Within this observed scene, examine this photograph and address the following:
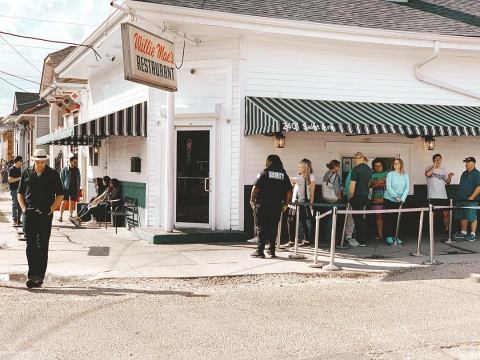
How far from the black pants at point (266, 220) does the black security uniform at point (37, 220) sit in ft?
11.1

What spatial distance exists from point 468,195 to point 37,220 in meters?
8.20

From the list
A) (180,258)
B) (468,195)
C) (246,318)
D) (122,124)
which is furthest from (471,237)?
(122,124)

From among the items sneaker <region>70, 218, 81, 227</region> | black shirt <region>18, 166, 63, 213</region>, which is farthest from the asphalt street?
sneaker <region>70, 218, 81, 227</region>

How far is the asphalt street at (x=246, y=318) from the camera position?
487 centimetres

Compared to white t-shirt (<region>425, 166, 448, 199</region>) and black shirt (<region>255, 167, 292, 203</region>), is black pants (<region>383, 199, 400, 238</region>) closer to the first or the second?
white t-shirt (<region>425, 166, 448, 199</region>)

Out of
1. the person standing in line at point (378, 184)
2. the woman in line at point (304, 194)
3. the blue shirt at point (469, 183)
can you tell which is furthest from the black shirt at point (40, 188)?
the blue shirt at point (469, 183)

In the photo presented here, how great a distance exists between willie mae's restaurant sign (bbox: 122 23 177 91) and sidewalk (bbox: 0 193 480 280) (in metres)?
2.90

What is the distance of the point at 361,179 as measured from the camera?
34.5 feet

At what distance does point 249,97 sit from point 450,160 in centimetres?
512

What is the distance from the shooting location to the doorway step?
35.0 feet

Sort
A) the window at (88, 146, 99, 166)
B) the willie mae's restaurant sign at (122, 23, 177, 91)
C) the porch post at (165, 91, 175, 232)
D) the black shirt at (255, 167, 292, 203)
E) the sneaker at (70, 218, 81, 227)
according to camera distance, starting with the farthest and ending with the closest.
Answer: the window at (88, 146, 99, 166)
the sneaker at (70, 218, 81, 227)
the porch post at (165, 91, 175, 232)
the black shirt at (255, 167, 292, 203)
the willie mae's restaurant sign at (122, 23, 177, 91)

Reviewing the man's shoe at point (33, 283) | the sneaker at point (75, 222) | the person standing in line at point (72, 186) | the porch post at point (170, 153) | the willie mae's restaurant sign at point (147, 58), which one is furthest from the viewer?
the person standing in line at point (72, 186)

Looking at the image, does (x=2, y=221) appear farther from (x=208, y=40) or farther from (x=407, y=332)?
(x=407, y=332)

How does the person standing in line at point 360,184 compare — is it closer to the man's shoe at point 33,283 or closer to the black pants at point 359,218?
the black pants at point 359,218
